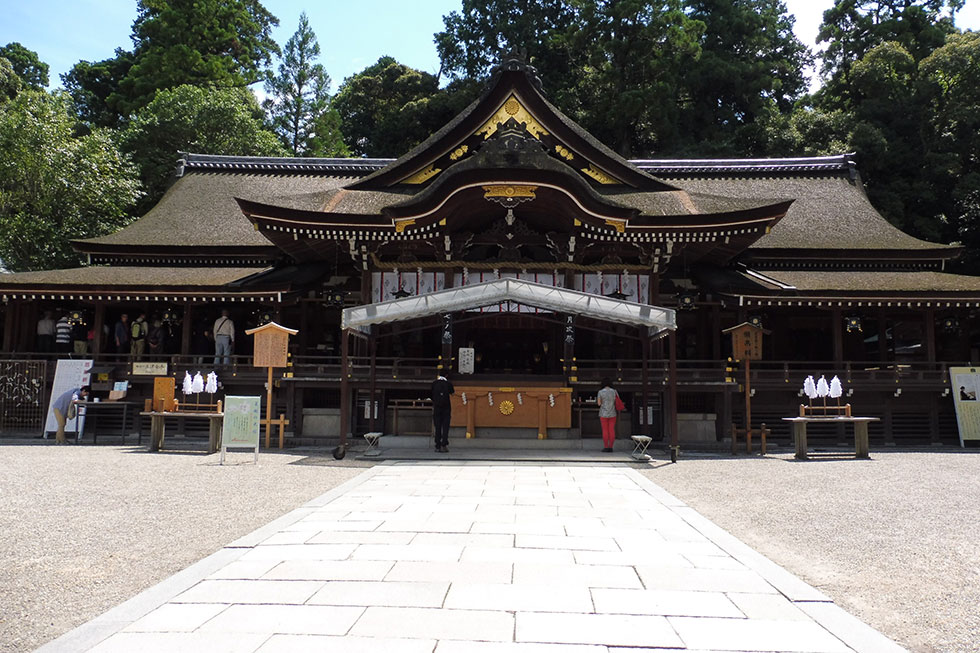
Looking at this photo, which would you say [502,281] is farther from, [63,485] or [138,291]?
[138,291]

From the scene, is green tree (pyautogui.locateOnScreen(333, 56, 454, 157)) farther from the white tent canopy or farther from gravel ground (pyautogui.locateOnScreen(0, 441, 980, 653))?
gravel ground (pyautogui.locateOnScreen(0, 441, 980, 653))

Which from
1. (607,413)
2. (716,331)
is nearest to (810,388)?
(716,331)

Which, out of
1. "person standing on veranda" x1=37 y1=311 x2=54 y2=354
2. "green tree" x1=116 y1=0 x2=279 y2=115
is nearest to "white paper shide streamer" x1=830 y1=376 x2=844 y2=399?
"person standing on veranda" x1=37 y1=311 x2=54 y2=354

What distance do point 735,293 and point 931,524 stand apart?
8.93 meters

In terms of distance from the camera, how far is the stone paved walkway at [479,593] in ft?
11.3

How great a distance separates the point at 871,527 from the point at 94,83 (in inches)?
1933

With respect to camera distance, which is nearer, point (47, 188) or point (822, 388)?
point (822, 388)

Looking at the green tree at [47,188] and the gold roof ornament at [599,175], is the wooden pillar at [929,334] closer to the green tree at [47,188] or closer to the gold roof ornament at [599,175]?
the gold roof ornament at [599,175]

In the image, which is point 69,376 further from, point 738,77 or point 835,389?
point 738,77

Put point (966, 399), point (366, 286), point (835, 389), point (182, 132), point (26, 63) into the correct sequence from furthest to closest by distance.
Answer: point (26, 63) < point (182, 132) < point (366, 286) < point (966, 399) < point (835, 389)

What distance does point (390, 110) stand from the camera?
4197 centimetres

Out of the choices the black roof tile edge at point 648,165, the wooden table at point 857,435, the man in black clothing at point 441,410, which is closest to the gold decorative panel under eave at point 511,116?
the black roof tile edge at point 648,165

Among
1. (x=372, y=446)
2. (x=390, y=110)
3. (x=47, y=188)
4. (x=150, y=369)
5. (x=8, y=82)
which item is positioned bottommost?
(x=372, y=446)

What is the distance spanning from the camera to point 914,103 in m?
30.0
